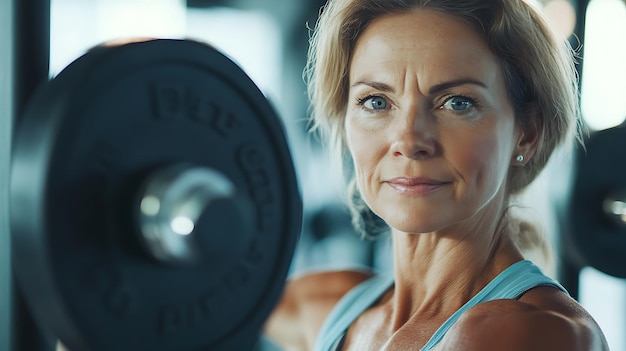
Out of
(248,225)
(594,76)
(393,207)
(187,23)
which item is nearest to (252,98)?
(248,225)

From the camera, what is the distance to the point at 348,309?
1619 mm

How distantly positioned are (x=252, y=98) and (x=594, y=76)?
158cm

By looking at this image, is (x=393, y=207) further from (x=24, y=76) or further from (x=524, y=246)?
(x=24, y=76)

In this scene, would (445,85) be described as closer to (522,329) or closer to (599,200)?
(522,329)

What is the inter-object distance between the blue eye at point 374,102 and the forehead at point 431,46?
52 mm

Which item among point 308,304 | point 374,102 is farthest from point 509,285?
point 308,304

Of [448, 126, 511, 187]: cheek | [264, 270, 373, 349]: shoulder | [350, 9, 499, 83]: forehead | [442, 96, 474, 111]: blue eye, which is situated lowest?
[264, 270, 373, 349]: shoulder

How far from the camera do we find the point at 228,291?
789mm

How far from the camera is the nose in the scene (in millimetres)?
1212

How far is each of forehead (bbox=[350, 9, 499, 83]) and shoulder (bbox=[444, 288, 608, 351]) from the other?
390 mm

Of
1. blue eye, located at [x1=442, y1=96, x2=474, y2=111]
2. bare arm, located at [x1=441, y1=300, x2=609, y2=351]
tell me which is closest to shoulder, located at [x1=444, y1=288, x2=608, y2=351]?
bare arm, located at [x1=441, y1=300, x2=609, y2=351]

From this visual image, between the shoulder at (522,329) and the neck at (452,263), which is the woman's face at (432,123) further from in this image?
the shoulder at (522,329)

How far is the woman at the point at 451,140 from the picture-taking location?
4.02 feet

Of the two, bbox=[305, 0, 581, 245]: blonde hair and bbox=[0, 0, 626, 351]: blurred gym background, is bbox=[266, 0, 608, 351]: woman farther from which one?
bbox=[0, 0, 626, 351]: blurred gym background
